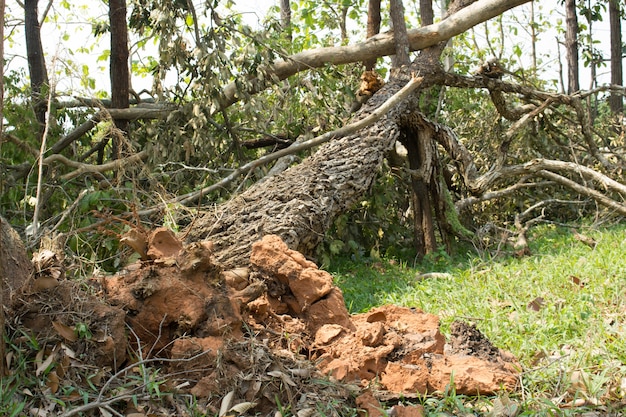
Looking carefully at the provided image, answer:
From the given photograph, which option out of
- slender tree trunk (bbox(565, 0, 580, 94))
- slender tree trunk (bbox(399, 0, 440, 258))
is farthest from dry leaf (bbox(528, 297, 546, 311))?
slender tree trunk (bbox(565, 0, 580, 94))

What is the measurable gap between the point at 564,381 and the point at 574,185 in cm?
397

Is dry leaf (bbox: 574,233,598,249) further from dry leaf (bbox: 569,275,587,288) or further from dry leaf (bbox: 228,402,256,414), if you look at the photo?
dry leaf (bbox: 228,402,256,414)

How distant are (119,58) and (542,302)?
485 centimetres

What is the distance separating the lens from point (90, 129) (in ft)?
22.8

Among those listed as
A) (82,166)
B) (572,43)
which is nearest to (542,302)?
(82,166)

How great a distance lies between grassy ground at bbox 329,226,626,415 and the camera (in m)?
3.21

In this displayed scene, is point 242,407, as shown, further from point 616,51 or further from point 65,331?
point 616,51

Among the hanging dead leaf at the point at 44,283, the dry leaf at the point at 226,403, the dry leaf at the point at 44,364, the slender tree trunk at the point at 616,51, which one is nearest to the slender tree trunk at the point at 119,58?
the hanging dead leaf at the point at 44,283

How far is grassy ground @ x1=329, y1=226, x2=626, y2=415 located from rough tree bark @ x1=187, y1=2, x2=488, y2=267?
70cm

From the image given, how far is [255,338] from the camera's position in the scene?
3457mm

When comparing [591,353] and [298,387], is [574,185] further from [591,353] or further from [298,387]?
[298,387]

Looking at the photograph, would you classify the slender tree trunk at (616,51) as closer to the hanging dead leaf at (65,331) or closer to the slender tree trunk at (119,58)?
the slender tree trunk at (119,58)

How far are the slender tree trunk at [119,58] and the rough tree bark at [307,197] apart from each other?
7.49ft

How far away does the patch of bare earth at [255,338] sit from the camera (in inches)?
121
